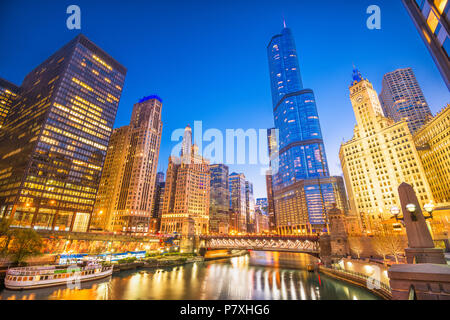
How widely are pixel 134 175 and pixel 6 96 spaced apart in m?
110

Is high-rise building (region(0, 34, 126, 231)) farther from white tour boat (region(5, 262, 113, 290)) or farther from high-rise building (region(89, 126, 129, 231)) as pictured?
white tour boat (region(5, 262, 113, 290))

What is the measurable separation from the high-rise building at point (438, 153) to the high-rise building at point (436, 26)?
3742 inches

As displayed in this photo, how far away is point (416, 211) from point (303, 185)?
170311 mm

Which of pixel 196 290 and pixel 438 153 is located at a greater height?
pixel 438 153

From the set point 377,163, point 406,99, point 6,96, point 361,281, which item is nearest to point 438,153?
point 377,163

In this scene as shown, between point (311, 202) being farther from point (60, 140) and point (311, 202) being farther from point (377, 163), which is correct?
point (60, 140)

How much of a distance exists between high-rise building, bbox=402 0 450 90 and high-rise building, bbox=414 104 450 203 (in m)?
95.1

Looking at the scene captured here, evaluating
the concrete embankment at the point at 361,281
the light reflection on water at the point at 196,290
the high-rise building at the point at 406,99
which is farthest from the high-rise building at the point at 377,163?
the light reflection on water at the point at 196,290

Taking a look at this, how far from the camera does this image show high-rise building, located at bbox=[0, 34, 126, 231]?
327 ft

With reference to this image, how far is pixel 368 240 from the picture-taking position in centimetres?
6400

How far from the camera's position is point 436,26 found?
64.3 ft

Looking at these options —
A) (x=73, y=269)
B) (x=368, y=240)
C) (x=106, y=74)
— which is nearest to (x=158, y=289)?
(x=73, y=269)

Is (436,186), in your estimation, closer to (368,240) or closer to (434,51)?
(368,240)

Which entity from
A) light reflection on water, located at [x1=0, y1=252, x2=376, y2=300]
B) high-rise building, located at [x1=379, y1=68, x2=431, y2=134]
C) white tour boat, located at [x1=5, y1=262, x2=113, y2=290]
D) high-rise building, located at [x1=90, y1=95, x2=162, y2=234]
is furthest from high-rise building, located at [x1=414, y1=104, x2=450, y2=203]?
high-rise building, located at [x1=90, y1=95, x2=162, y2=234]
